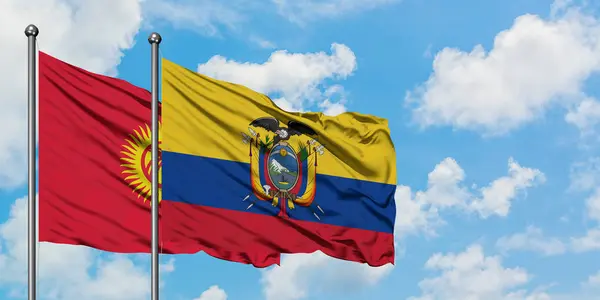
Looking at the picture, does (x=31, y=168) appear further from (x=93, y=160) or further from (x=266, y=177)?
(x=266, y=177)

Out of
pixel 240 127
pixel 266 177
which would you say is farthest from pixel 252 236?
pixel 240 127

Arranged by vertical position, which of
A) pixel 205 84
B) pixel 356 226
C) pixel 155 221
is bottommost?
pixel 155 221

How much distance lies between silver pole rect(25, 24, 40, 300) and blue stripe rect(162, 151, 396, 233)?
265 cm

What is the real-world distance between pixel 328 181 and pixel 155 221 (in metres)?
5.49

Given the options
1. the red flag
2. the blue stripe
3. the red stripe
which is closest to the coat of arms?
the blue stripe

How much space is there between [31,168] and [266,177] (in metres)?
5.17

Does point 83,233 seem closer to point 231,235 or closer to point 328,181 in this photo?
point 231,235

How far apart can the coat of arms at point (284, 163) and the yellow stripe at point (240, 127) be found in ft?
0.29

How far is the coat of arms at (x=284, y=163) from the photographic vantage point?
2084 centimetres

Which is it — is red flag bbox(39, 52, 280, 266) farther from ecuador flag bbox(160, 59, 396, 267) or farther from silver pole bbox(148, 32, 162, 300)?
silver pole bbox(148, 32, 162, 300)

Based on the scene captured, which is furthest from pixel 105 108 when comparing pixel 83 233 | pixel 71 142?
pixel 83 233

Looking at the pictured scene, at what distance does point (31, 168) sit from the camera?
17109 mm

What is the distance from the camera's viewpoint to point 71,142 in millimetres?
18688

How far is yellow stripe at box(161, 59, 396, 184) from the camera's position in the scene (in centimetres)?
1931
